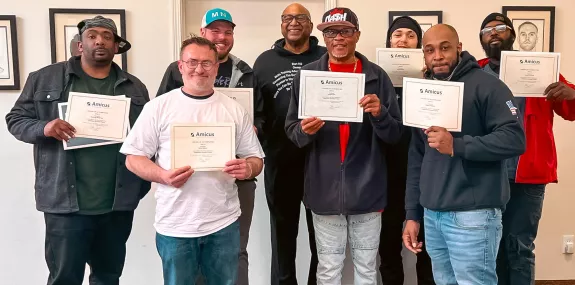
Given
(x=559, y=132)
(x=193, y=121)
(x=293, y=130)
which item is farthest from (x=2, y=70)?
(x=559, y=132)

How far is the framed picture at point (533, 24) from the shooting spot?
3.13 m

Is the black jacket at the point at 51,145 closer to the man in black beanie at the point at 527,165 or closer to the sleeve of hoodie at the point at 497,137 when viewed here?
the sleeve of hoodie at the point at 497,137

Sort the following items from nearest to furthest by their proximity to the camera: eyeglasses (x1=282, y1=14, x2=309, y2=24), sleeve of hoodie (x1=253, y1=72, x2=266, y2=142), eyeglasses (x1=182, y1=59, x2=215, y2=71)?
eyeglasses (x1=182, y1=59, x2=215, y2=71), sleeve of hoodie (x1=253, y1=72, x2=266, y2=142), eyeglasses (x1=282, y1=14, x2=309, y2=24)

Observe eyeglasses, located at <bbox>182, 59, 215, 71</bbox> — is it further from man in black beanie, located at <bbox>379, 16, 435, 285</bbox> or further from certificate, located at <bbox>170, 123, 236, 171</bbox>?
man in black beanie, located at <bbox>379, 16, 435, 285</bbox>

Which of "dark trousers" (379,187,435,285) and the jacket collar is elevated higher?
the jacket collar

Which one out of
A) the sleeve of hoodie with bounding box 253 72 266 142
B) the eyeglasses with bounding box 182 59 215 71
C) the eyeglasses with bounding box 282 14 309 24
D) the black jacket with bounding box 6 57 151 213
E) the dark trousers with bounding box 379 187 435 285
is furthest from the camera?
the dark trousers with bounding box 379 187 435 285

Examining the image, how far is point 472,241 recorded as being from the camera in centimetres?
171

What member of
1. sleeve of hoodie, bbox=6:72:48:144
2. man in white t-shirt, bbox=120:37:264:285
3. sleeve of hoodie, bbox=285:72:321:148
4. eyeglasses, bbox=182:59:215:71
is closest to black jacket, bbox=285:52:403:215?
sleeve of hoodie, bbox=285:72:321:148

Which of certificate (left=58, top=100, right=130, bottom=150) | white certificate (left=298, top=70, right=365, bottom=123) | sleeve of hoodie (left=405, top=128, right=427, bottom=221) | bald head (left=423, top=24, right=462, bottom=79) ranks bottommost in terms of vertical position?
sleeve of hoodie (left=405, top=128, right=427, bottom=221)

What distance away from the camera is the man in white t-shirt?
68.7 inches

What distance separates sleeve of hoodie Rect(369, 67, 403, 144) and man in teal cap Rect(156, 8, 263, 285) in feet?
2.17

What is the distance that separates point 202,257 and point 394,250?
1343mm

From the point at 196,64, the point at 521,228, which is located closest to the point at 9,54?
the point at 196,64

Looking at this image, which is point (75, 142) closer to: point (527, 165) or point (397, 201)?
point (397, 201)
